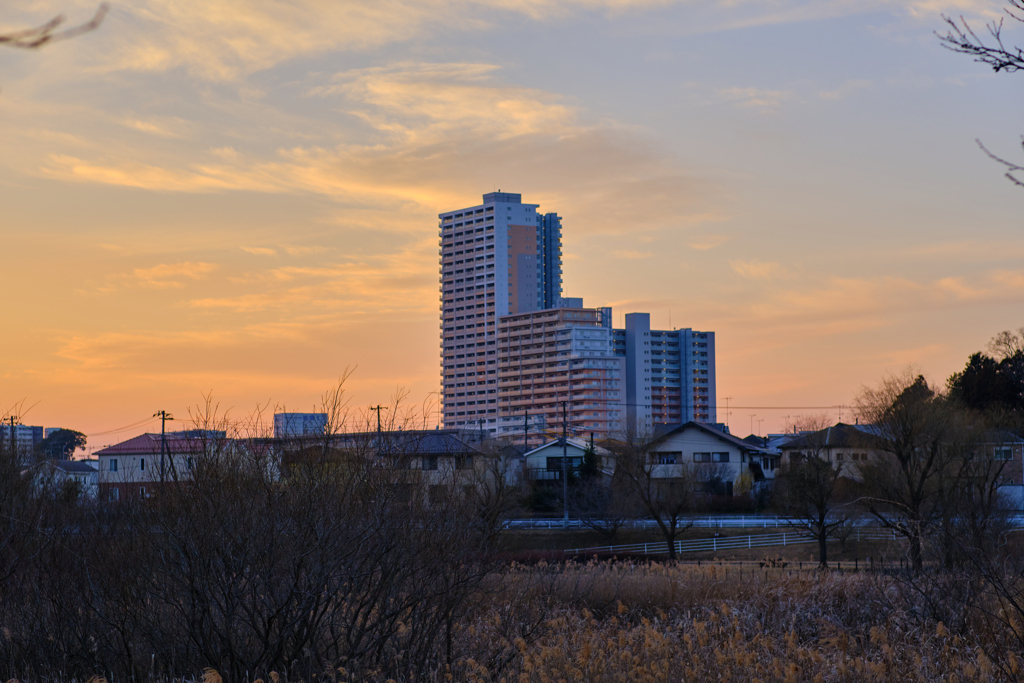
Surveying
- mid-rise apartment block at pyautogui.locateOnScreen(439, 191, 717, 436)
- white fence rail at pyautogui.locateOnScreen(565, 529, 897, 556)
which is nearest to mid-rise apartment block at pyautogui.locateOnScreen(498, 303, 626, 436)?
mid-rise apartment block at pyautogui.locateOnScreen(439, 191, 717, 436)

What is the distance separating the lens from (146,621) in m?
11.8

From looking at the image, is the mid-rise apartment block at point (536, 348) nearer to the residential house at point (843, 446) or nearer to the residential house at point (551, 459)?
the residential house at point (551, 459)

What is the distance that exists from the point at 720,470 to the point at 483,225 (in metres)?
134

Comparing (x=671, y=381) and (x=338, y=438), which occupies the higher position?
(x=671, y=381)

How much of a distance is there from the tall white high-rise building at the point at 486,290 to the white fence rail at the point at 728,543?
452 feet

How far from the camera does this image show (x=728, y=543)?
45500mm

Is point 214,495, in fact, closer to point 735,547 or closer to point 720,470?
point 735,547

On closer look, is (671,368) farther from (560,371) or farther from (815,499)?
(815,499)

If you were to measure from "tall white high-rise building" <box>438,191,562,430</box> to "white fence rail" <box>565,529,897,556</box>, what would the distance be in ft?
452

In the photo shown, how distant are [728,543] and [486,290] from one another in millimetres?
147535

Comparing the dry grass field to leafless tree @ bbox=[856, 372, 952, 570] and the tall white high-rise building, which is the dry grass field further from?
the tall white high-rise building

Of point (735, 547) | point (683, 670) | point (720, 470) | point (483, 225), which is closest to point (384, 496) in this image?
point (683, 670)

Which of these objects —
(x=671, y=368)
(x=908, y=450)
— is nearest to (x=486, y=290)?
(x=671, y=368)

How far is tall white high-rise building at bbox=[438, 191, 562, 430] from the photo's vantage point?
188m
